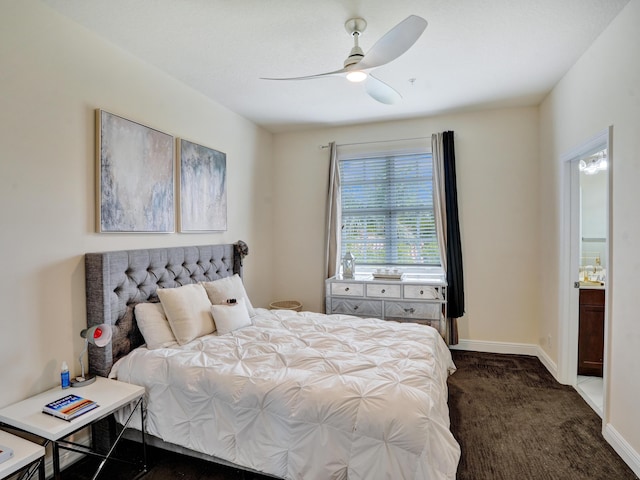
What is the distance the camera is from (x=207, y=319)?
262 centimetres

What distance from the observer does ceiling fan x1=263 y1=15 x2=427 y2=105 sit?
5.65 feet

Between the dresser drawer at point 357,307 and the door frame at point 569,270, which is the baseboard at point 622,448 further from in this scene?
the dresser drawer at point 357,307

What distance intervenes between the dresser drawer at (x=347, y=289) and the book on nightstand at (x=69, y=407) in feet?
8.47

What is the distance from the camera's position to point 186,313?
2.48 metres

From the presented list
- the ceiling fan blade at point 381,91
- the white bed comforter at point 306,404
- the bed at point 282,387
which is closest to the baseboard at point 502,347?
the bed at point 282,387

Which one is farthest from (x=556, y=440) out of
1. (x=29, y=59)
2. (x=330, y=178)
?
(x=29, y=59)

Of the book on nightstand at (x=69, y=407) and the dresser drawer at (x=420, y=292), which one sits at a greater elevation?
the dresser drawer at (x=420, y=292)

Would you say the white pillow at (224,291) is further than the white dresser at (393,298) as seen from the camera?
No

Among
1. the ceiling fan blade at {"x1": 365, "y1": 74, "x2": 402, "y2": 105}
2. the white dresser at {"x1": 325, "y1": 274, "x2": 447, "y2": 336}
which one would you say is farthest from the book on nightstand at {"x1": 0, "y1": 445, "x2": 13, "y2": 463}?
the white dresser at {"x1": 325, "y1": 274, "x2": 447, "y2": 336}

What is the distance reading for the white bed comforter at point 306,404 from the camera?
151cm

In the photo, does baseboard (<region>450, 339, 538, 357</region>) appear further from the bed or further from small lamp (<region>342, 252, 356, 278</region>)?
the bed

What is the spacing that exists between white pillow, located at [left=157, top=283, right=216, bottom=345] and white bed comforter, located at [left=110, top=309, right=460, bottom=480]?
4.2 inches

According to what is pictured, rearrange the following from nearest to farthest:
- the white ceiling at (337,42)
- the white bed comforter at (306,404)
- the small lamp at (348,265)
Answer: the white bed comforter at (306,404)
the white ceiling at (337,42)
the small lamp at (348,265)

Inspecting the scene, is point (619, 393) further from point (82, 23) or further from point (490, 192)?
point (82, 23)
